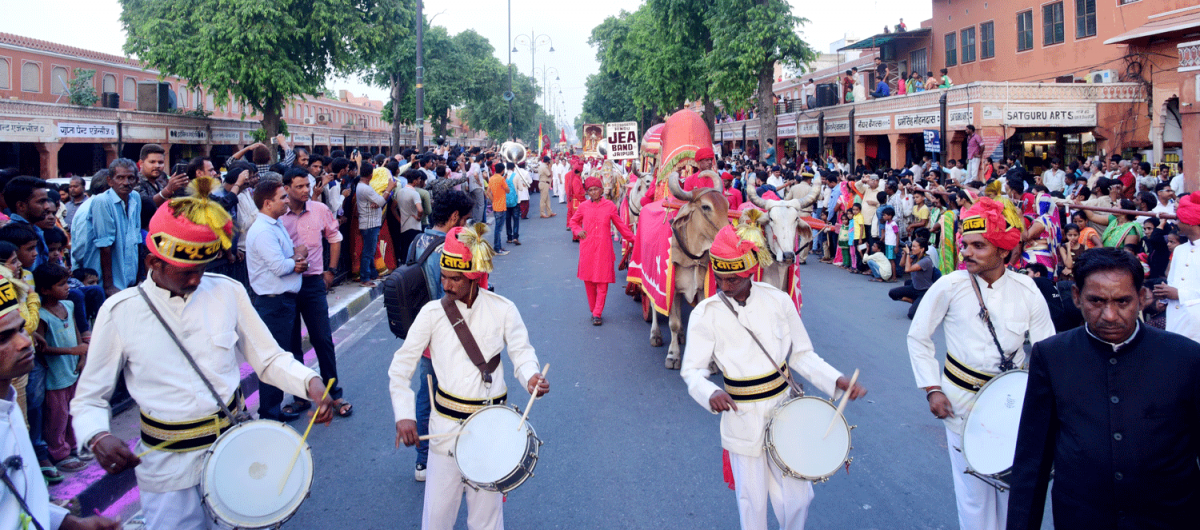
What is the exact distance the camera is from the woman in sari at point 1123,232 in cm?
862

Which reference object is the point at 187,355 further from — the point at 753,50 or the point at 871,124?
the point at 871,124

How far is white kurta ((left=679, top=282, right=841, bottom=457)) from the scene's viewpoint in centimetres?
394

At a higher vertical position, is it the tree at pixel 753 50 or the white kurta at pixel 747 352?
the tree at pixel 753 50

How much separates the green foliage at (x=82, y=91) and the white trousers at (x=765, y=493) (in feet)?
102

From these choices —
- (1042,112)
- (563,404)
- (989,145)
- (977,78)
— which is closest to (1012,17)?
(977,78)

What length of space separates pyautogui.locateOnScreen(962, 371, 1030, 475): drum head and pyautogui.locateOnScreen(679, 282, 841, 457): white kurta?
606 mm

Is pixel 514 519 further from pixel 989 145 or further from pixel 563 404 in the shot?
pixel 989 145

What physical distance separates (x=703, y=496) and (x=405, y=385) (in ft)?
6.91

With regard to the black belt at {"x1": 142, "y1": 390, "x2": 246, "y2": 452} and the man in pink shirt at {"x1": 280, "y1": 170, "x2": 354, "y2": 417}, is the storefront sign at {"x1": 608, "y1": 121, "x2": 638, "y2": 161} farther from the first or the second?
the black belt at {"x1": 142, "y1": 390, "x2": 246, "y2": 452}

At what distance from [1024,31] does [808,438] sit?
27.8 meters

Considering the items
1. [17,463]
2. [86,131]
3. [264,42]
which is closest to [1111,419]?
[17,463]

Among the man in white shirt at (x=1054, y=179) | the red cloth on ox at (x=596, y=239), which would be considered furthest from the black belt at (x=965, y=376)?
the man in white shirt at (x=1054, y=179)

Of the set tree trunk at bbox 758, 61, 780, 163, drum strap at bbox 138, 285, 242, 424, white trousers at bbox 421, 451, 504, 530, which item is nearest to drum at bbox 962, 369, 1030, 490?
white trousers at bbox 421, 451, 504, 530

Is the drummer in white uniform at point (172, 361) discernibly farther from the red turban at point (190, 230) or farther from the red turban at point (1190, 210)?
the red turban at point (1190, 210)
